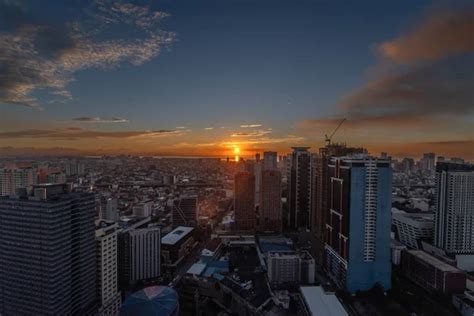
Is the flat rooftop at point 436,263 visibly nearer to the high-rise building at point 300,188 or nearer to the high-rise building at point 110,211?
the high-rise building at point 300,188

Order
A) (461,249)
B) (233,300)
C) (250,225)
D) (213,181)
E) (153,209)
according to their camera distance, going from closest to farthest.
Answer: (233,300), (461,249), (250,225), (153,209), (213,181)

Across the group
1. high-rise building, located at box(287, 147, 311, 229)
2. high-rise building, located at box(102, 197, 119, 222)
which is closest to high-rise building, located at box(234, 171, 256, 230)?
high-rise building, located at box(287, 147, 311, 229)

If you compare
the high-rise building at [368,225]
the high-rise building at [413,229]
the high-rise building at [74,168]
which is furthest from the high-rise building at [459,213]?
the high-rise building at [74,168]

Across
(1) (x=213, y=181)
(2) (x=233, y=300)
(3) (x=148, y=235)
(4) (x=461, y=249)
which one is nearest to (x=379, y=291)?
(2) (x=233, y=300)

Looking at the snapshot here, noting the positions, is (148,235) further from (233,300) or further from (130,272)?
(233,300)

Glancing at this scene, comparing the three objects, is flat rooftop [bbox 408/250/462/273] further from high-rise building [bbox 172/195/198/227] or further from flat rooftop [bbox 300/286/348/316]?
high-rise building [bbox 172/195/198/227]
